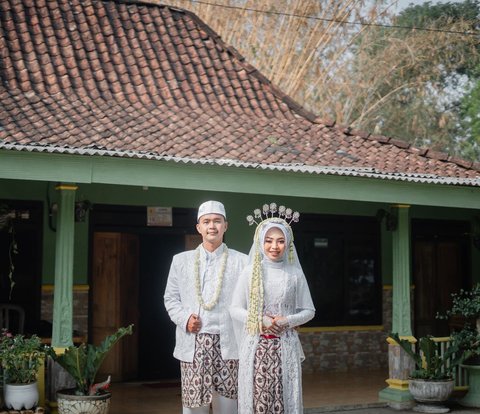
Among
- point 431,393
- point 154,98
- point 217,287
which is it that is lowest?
point 431,393

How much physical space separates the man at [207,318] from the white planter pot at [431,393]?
3.83m

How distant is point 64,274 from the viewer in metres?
8.34

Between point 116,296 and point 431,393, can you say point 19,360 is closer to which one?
point 116,296

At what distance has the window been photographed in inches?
485

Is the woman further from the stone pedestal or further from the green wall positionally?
the green wall

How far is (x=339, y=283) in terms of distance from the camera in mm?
12617

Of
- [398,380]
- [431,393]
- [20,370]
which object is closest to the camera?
[20,370]

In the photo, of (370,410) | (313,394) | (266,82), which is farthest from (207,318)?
(266,82)

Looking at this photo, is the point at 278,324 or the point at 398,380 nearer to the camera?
the point at 278,324

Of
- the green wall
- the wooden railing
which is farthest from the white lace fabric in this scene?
the green wall

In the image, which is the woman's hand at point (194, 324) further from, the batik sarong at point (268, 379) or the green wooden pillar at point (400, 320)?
the green wooden pillar at point (400, 320)

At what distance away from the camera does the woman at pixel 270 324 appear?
5.95 m

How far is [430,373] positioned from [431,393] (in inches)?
9.9

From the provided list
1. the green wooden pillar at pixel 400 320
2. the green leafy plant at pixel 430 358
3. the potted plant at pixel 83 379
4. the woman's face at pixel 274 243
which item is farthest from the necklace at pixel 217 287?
the green wooden pillar at pixel 400 320
